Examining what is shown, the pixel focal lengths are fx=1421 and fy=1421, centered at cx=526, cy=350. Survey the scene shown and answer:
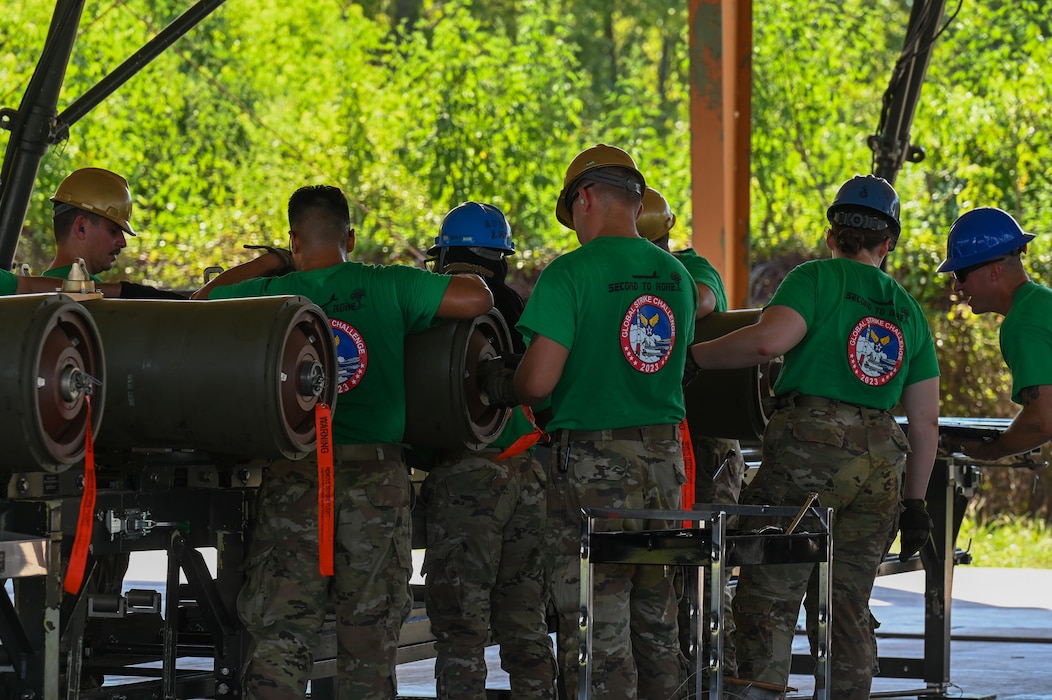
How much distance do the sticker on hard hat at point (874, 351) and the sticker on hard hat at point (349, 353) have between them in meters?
1.63

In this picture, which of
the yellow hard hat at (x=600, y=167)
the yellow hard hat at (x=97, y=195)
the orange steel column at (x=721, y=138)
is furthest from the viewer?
the orange steel column at (x=721, y=138)

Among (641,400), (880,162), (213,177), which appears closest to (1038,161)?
(880,162)

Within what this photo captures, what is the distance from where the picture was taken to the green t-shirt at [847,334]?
4746 mm

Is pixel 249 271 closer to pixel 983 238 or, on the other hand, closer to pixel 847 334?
pixel 847 334

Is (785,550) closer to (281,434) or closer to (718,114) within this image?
(281,434)

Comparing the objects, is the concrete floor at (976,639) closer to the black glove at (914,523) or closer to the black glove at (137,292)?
the black glove at (914,523)

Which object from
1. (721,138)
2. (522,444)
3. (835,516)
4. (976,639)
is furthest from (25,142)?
(976,639)

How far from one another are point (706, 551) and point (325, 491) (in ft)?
3.69

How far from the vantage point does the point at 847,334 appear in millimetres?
4758

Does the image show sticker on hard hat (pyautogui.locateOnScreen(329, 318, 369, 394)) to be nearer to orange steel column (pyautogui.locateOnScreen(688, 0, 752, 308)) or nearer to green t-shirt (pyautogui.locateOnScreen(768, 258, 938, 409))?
green t-shirt (pyautogui.locateOnScreen(768, 258, 938, 409))

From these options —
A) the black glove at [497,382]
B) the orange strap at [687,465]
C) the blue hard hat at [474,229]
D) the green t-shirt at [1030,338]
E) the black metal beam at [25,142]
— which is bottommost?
the orange strap at [687,465]

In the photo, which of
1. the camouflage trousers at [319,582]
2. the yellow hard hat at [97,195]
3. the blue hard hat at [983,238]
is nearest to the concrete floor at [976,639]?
the camouflage trousers at [319,582]

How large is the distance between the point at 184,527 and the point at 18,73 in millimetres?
15229

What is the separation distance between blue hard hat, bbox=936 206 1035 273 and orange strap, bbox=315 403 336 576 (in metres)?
2.43
